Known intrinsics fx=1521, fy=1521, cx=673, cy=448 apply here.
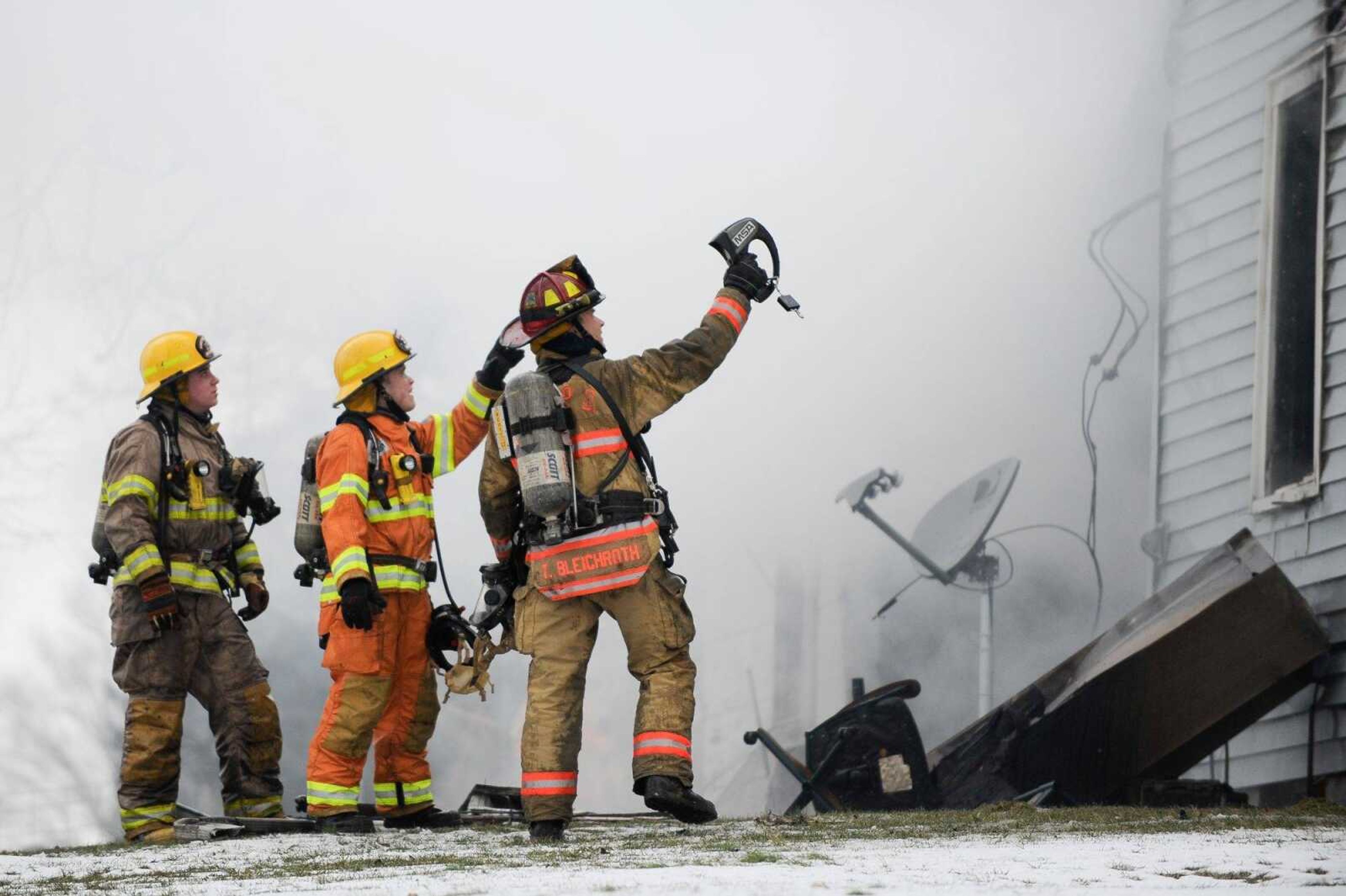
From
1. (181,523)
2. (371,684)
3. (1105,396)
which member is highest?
(1105,396)

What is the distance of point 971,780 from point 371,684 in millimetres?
2465

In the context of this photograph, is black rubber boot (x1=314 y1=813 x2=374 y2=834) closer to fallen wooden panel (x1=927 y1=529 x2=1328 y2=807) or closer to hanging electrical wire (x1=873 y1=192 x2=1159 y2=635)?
fallen wooden panel (x1=927 y1=529 x2=1328 y2=807)

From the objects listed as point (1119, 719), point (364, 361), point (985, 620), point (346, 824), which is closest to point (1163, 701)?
point (1119, 719)

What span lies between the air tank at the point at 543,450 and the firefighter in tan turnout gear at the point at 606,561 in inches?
0.8

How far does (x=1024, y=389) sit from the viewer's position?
27.0 feet

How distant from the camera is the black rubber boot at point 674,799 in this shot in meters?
4.23

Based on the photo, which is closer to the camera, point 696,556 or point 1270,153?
point 1270,153

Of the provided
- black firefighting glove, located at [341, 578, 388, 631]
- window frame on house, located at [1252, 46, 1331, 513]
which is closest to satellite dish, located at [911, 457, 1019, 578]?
window frame on house, located at [1252, 46, 1331, 513]

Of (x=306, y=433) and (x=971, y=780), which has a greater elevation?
(x=306, y=433)

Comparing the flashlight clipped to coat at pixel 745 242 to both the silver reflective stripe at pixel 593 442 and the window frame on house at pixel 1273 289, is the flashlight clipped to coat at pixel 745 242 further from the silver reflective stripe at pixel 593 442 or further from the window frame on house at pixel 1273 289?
the window frame on house at pixel 1273 289

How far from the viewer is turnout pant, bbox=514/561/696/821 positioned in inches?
169

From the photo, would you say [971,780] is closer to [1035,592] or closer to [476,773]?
[1035,592]

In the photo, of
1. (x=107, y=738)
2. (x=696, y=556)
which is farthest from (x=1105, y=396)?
(x=107, y=738)

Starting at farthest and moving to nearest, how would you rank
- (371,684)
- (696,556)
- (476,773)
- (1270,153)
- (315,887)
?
(476,773)
(696,556)
(1270,153)
(371,684)
(315,887)
